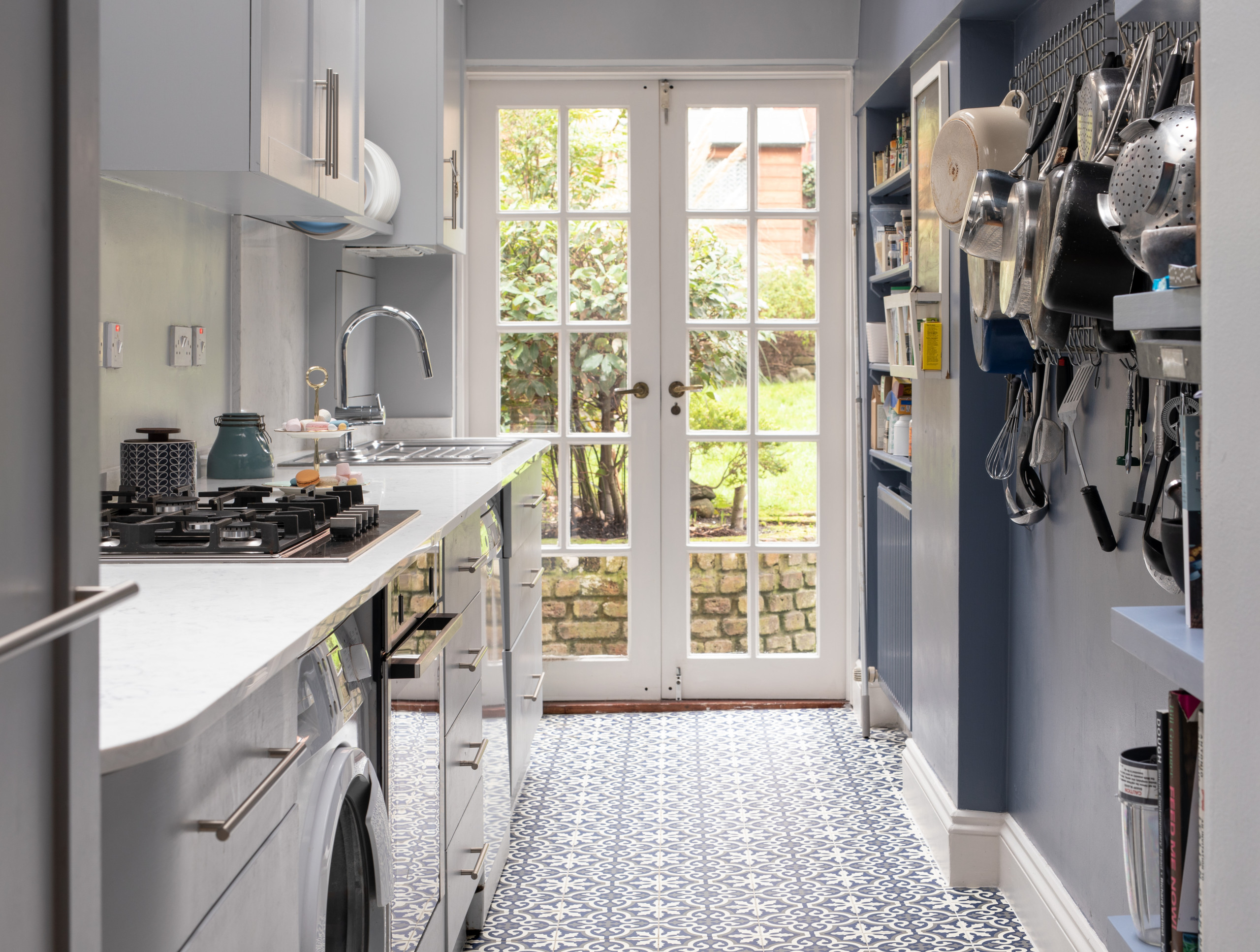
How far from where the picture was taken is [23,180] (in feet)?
1.98

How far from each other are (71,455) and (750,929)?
6.70ft

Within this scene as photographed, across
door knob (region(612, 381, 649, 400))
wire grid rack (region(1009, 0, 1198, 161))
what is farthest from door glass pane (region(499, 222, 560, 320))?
wire grid rack (region(1009, 0, 1198, 161))

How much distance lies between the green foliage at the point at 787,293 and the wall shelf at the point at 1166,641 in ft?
8.81

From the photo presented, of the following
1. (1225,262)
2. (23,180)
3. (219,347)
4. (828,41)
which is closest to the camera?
(23,180)

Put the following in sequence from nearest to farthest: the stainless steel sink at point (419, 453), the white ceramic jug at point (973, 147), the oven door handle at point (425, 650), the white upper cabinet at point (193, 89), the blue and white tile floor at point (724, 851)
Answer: the oven door handle at point (425, 650)
the white upper cabinet at point (193, 89)
the white ceramic jug at point (973, 147)
the blue and white tile floor at point (724, 851)
the stainless steel sink at point (419, 453)

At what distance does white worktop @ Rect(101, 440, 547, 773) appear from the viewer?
0.81 metres

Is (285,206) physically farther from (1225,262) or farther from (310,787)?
(1225,262)

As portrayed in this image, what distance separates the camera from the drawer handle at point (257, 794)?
918mm

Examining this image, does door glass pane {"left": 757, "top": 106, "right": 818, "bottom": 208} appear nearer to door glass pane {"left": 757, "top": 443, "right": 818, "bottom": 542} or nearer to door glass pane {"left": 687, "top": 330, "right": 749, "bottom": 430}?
door glass pane {"left": 687, "top": 330, "right": 749, "bottom": 430}

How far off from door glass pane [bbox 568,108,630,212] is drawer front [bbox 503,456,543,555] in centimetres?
94

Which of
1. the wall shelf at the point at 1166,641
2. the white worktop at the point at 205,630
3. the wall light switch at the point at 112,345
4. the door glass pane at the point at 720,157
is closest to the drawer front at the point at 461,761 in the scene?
the white worktop at the point at 205,630

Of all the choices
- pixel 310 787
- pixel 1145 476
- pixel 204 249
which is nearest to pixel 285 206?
pixel 204 249

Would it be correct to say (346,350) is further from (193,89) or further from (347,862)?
Answer: (347,862)

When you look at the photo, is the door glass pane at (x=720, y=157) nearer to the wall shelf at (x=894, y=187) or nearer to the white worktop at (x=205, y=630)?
the wall shelf at (x=894, y=187)
